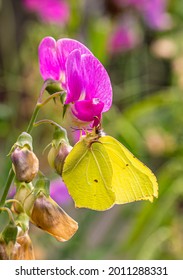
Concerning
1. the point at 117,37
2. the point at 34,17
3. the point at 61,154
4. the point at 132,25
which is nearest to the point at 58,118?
the point at 117,37

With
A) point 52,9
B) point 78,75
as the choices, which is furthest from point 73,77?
point 52,9

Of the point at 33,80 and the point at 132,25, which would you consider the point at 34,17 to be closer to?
the point at 132,25

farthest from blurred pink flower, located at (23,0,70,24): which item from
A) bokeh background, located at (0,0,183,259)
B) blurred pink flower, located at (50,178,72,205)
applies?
blurred pink flower, located at (50,178,72,205)

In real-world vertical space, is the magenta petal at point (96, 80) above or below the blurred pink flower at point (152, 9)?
above

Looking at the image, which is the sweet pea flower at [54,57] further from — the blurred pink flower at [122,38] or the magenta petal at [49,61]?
the blurred pink flower at [122,38]

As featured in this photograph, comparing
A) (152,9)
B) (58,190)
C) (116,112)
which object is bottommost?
(116,112)

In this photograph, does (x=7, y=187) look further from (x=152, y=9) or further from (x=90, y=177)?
(x=152, y=9)

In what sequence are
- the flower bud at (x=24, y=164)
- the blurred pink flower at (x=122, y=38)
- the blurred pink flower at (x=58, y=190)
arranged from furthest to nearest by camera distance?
the blurred pink flower at (x=122, y=38), the blurred pink flower at (x=58, y=190), the flower bud at (x=24, y=164)

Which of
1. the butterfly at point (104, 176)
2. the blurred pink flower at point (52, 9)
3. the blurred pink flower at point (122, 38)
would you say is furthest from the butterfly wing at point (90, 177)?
the blurred pink flower at point (122, 38)
